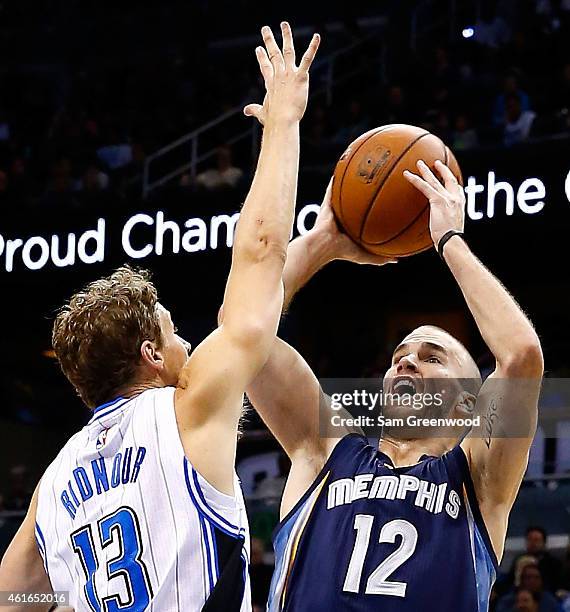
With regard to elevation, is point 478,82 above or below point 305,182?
above

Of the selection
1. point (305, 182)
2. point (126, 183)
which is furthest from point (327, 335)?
point (305, 182)

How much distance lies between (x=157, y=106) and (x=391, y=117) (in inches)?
137

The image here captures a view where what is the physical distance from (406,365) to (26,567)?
127 centimetres

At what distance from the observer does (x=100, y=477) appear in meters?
2.31

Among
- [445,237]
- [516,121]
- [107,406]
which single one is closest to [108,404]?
[107,406]

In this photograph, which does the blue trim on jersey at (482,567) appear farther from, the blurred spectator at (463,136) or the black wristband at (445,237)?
the blurred spectator at (463,136)

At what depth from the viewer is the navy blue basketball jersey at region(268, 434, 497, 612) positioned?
114 inches

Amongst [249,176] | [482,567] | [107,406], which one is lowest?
[482,567]

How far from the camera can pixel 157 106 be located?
1187 centimetres

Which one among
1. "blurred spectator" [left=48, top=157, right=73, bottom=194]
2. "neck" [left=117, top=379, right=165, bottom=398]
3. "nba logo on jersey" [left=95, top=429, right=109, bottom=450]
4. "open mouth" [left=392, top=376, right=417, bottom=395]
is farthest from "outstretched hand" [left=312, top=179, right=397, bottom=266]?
"blurred spectator" [left=48, top=157, right=73, bottom=194]

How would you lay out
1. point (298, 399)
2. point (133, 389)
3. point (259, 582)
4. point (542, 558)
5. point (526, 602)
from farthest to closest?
point (259, 582) → point (542, 558) → point (526, 602) → point (298, 399) → point (133, 389)

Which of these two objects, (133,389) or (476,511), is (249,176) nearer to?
(476,511)

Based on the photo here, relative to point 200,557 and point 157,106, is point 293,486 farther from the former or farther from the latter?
point 157,106

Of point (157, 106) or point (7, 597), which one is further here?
point (157, 106)
